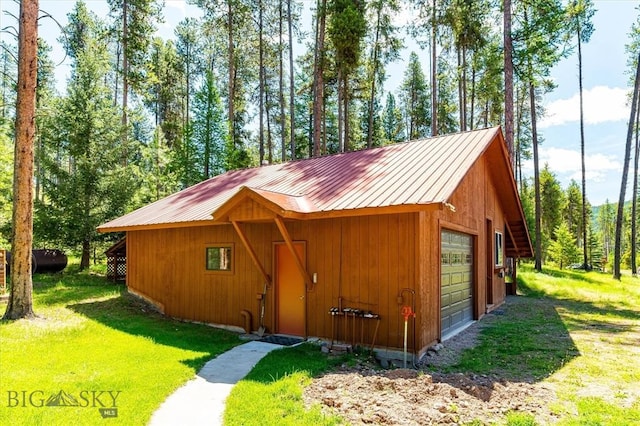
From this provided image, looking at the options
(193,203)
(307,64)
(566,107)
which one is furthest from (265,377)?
(566,107)

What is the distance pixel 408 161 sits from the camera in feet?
28.2

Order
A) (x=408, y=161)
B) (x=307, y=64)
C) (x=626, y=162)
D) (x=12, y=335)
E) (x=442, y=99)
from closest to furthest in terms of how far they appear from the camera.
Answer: (x=12, y=335), (x=408, y=161), (x=626, y=162), (x=307, y=64), (x=442, y=99)

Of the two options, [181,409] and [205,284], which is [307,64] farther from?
[181,409]

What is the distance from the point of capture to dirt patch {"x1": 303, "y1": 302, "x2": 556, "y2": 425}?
13.3 ft

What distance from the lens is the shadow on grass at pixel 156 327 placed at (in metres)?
7.18

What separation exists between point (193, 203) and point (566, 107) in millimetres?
24250

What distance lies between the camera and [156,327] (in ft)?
28.9

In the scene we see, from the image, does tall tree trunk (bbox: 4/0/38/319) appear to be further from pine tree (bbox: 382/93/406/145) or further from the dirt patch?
pine tree (bbox: 382/93/406/145)

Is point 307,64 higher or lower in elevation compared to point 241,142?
higher

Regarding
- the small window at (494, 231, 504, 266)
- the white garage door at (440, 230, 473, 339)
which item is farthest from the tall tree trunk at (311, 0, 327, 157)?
the white garage door at (440, 230, 473, 339)

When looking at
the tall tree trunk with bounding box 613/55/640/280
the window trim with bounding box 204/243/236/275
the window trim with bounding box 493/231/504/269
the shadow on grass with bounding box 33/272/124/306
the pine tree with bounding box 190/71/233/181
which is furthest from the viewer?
the pine tree with bounding box 190/71/233/181

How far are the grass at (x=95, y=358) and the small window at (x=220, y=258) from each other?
4.47 ft

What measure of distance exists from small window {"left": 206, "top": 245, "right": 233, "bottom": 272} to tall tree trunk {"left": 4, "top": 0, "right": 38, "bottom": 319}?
364cm

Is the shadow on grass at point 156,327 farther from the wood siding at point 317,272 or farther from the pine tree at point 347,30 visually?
the pine tree at point 347,30
